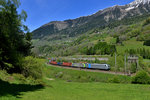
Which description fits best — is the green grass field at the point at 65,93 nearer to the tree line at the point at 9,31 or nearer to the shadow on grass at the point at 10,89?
the shadow on grass at the point at 10,89

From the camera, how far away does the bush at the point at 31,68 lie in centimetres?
1914

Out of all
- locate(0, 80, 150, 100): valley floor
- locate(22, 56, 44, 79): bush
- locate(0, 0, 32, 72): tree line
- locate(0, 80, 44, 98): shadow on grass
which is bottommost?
locate(0, 80, 150, 100): valley floor

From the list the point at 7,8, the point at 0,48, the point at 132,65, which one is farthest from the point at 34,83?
the point at 132,65

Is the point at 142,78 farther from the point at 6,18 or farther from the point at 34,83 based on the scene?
the point at 6,18

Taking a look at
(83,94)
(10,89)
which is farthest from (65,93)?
(10,89)

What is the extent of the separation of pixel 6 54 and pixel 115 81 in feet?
99.0

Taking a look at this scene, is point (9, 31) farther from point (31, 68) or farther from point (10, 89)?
point (31, 68)

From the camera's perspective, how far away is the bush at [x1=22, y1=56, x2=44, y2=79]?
754 inches

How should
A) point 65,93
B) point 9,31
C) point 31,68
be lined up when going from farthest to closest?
point 31,68
point 65,93
point 9,31

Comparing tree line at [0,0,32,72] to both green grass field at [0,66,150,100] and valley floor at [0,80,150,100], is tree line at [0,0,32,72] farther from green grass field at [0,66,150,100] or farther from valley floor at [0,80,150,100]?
valley floor at [0,80,150,100]

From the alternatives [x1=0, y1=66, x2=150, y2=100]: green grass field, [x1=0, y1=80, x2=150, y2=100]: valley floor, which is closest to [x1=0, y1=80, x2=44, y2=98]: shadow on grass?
[x1=0, y1=66, x2=150, y2=100]: green grass field

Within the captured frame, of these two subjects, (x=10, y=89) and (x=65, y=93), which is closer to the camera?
(x=10, y=89)

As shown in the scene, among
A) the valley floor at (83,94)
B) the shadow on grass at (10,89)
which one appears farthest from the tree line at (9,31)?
the valley floor at (83,94)

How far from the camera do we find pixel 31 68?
19.4 metres
